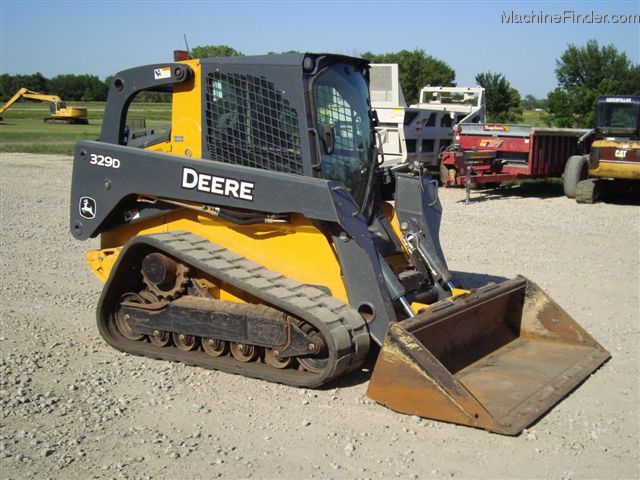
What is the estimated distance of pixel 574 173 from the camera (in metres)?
16.6

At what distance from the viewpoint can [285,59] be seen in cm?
563

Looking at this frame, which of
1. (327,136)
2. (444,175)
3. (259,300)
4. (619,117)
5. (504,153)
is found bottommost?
(259,300)

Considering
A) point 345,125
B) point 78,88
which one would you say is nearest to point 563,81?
point 345,125

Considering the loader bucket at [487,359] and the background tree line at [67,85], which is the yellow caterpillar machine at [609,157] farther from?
the background tree line at [67,85]

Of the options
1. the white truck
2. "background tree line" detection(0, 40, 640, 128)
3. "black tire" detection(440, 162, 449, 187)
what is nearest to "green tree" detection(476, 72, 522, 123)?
"background tree line" detection(0, 40, 640, 128)

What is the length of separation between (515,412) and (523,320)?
1616 millimetres

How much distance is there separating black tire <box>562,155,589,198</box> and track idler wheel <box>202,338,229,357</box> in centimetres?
1253

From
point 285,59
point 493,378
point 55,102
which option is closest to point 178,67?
point 285,59

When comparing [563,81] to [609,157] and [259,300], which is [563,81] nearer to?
[609,157]

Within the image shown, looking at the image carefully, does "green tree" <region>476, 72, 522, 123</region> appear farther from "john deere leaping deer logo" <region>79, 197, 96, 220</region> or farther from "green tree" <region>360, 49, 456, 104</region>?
"john deere leaping deer logo" <region>79, 197, 96, 220</region>

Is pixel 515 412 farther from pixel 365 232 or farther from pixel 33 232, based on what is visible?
pixel 33 232

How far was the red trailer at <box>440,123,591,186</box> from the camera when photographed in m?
16.9

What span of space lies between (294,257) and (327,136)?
0.93m

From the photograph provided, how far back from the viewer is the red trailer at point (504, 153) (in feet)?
55.5
